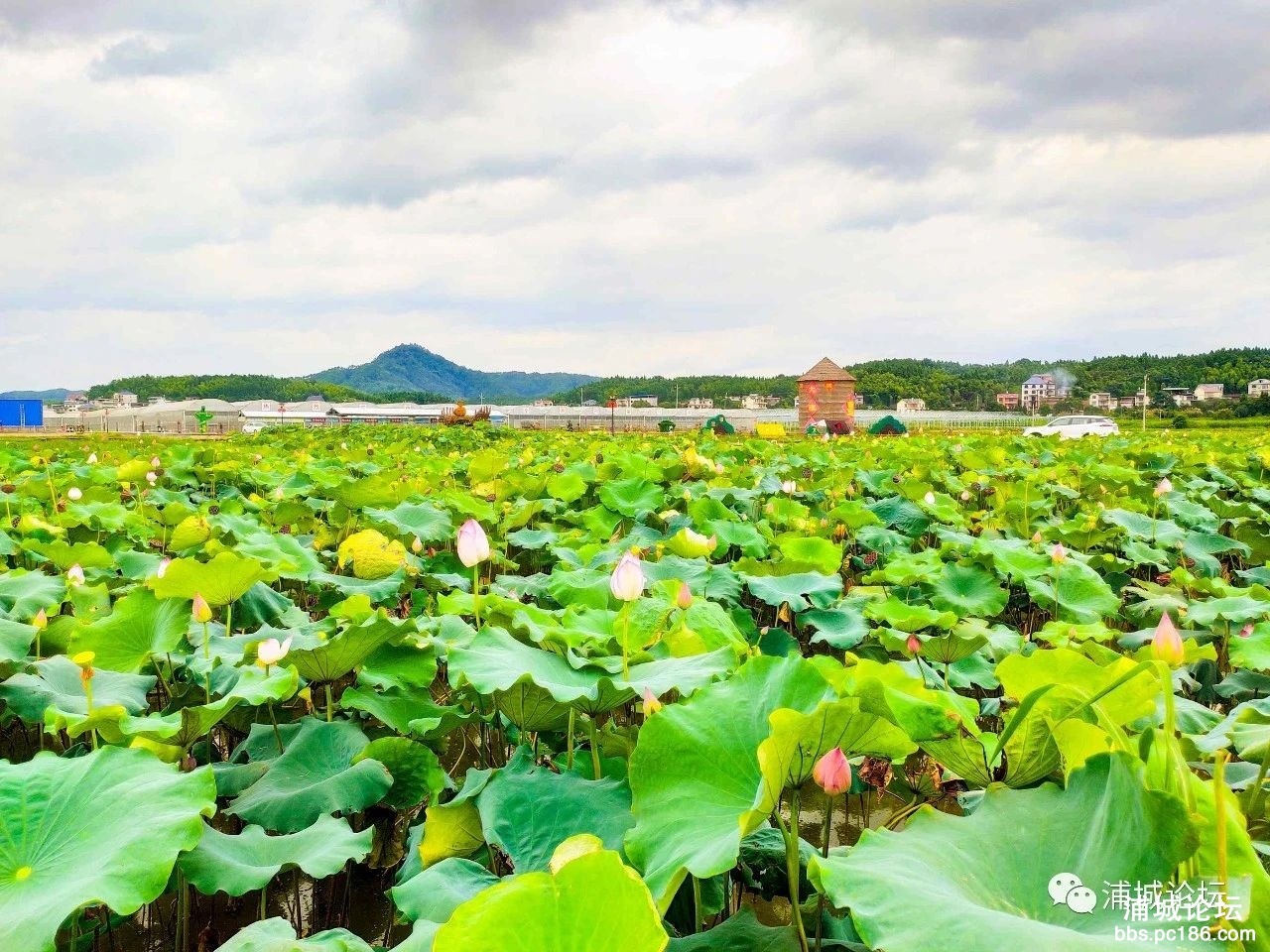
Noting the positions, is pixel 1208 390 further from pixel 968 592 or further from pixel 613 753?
pixel 613 753

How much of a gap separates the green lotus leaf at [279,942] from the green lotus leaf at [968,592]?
2090mm

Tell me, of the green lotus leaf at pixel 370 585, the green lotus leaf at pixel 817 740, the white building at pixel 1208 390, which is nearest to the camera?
the green lotus leaf at pixel 817 740

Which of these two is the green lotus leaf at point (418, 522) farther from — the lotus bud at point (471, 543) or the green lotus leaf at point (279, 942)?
the green lotus leaf at point (279, 942)

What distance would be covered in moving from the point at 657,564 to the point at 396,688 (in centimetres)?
88

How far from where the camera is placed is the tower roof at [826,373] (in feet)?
102

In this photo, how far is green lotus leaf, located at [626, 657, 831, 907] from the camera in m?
0.87

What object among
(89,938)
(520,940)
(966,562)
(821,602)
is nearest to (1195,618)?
(966,562)

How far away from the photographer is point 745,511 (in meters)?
4.17

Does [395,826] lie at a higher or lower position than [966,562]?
lower

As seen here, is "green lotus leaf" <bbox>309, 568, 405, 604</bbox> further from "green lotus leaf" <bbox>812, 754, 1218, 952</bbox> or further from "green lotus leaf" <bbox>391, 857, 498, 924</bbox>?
"green lotus leaf" <bbox>812, 754, 1218, 952</bbox>

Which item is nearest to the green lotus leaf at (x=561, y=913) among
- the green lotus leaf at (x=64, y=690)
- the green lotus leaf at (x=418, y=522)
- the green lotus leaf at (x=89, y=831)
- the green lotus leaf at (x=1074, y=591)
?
the green lotus leaf at (x=89, y=831)

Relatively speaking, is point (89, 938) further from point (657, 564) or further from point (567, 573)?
point (657, 564)

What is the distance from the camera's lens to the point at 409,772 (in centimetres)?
146

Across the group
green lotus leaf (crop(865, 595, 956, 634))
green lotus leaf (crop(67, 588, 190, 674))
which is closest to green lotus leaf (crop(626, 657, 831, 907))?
green lotus leaf (crop(865, 595, 956, 634))
